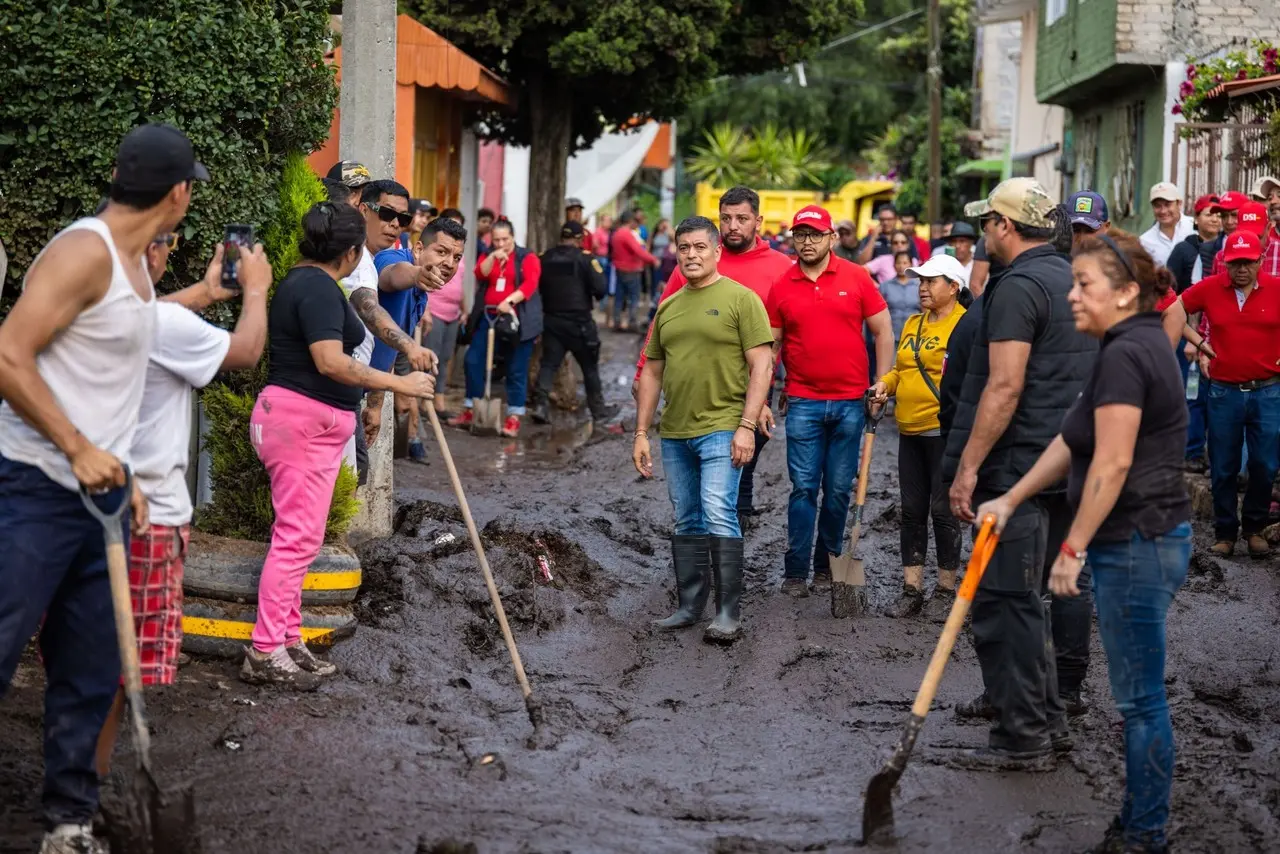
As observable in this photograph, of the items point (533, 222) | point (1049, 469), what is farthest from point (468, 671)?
point (533, 222)

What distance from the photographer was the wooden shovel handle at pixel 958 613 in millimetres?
5184

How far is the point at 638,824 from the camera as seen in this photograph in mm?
5414

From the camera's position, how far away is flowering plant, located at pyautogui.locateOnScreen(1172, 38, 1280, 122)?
16688 mm

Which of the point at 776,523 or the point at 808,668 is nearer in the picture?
the point at 808,668

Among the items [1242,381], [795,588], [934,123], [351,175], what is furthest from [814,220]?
[934,123]

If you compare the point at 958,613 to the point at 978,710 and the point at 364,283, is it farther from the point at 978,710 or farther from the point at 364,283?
the point at 364,283

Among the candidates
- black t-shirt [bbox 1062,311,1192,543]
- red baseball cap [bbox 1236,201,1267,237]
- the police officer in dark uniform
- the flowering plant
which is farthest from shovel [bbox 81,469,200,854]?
the flowering plant

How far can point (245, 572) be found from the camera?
Result: 7105 mm

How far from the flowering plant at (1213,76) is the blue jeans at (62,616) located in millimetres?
14576

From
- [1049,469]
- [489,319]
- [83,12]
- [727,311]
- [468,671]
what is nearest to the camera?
[1049,469]

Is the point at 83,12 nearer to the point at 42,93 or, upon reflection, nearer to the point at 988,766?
the point at 42,93

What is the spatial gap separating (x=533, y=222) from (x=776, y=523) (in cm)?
1106

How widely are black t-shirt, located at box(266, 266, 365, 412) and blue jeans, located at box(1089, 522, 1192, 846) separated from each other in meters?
3.17

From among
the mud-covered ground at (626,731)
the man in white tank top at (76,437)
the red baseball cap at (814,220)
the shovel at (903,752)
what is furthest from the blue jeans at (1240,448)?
the man in white tank top at (76,437)
